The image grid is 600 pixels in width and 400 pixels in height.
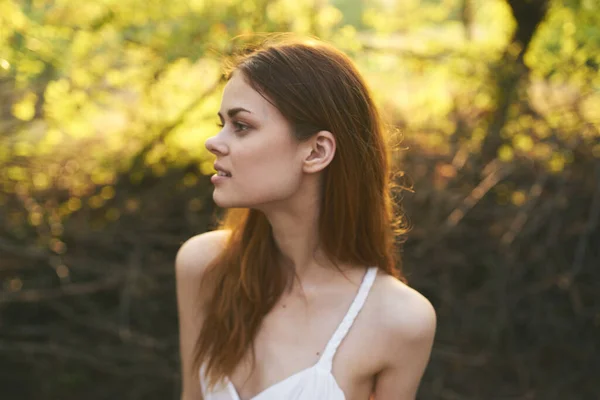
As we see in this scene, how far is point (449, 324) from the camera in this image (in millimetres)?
3062

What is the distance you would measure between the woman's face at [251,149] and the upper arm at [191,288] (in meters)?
0.38

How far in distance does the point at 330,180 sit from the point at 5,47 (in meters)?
1.57

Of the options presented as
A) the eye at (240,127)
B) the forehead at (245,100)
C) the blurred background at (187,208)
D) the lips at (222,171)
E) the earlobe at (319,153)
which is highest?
the forehead at (245,100)

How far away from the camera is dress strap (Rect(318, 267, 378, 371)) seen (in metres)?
1.71

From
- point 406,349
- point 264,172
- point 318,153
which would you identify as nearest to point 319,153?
point 318,153

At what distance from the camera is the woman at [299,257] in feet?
5.24

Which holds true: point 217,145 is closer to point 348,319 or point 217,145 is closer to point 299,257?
point 299,257

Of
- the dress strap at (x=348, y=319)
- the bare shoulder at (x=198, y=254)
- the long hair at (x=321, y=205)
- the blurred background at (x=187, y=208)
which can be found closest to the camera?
the long hair at (x=321, y=205)

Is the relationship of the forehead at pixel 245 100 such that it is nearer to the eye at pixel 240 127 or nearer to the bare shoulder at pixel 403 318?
the eye at pixel 240 127

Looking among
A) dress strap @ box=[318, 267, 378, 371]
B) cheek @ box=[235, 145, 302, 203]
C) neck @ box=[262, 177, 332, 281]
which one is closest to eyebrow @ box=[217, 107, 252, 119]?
cheek @ box=[235, 145, 302, 203]

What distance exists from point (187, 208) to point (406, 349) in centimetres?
164

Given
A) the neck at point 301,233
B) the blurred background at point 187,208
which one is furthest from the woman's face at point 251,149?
the blurred background at point 187,208

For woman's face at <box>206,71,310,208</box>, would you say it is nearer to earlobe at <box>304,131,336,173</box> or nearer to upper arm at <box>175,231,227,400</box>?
earlobe at <box>304,131,336,173</box>

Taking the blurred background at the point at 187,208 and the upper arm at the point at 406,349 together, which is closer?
the upper arm at the point at 406,349
